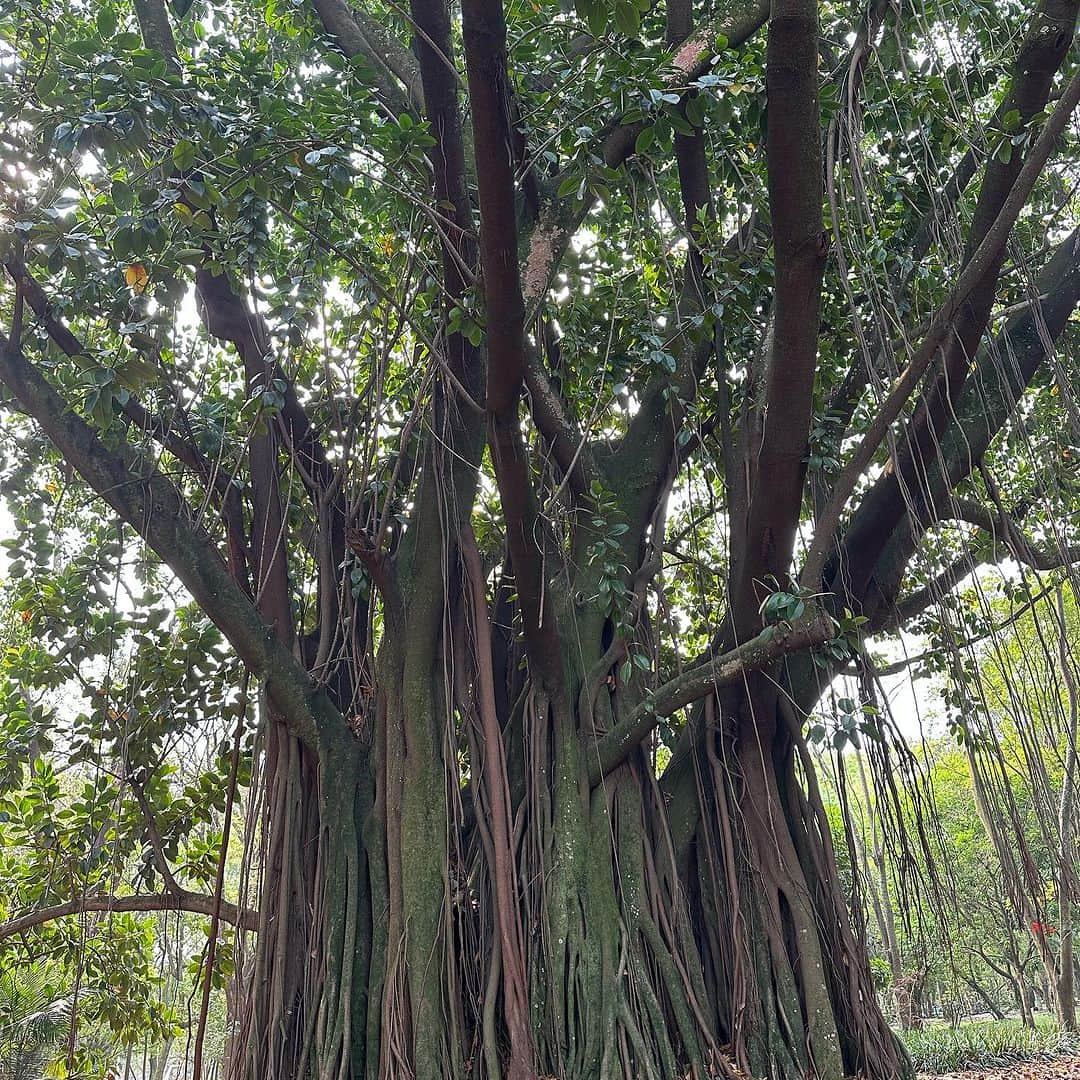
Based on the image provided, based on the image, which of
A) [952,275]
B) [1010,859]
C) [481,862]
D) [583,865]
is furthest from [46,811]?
[952,275]

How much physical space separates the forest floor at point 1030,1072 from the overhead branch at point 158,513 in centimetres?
539

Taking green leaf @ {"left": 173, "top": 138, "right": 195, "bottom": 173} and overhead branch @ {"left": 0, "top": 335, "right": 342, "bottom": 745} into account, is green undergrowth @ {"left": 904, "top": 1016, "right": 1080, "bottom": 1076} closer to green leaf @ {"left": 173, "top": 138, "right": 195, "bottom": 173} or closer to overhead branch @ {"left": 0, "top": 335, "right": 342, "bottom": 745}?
overhead branch @ {"left": 0, "top": 335, "right": 342, "bottom": 745}

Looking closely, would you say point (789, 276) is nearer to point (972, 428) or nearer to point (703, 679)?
point (703, 679)

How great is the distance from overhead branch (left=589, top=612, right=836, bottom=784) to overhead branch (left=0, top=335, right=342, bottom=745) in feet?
3.28

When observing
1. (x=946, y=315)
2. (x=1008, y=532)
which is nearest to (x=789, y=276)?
(x=946, y=315)

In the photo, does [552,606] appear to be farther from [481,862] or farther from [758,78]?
[758,78]

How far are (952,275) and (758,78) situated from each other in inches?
30.2

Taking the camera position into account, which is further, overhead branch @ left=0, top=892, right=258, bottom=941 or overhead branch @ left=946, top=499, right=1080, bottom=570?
overhead branch @ left=0, top=892, right=258, bottom=941

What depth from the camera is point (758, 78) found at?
102 inches

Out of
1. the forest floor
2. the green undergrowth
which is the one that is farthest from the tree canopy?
the green undergrowth

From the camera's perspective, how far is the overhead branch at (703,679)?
2213mm

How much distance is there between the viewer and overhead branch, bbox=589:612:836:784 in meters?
2.21

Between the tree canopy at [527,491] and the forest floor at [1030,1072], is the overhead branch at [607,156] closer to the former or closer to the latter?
the tree canopy at [527,491]

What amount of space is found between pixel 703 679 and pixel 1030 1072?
5.53 meters
